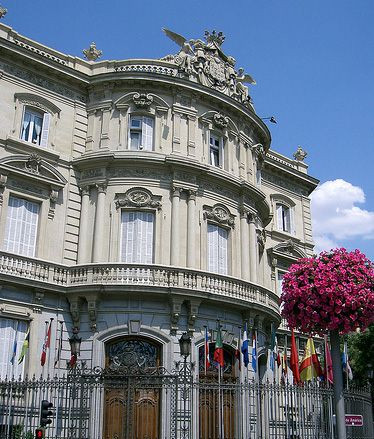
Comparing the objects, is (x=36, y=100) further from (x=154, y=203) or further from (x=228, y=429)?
(x=228, y=429)

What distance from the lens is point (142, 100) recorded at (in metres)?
26.1

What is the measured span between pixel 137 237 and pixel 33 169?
15.8 ft

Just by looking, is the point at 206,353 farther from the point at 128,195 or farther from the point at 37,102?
the point at 37,102

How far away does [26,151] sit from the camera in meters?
24.0

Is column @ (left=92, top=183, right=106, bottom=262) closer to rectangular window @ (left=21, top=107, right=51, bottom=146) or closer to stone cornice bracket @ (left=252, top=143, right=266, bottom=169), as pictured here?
rectangular window @ (left=21, top=107, right=51, bottom=146)

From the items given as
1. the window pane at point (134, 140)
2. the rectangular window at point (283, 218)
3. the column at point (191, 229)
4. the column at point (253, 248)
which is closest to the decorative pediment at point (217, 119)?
→ the window pane at point (134, 140)

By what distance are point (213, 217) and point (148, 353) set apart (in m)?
6.41

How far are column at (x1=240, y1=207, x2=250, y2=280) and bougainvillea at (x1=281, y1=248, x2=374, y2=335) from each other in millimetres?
9438

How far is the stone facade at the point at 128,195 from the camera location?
2255cm

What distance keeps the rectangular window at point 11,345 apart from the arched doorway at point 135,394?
10.1 feet

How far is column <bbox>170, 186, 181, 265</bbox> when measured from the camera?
24.2 m

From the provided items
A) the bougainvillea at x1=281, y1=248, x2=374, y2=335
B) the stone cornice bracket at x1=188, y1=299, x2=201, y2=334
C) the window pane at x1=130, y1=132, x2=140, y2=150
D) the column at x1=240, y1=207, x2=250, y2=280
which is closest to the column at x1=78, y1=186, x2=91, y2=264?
the window pane at x1=130, y1=132, x2=140, y2=150

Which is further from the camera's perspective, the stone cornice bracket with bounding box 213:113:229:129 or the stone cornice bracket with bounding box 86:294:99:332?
the stone cornice bracket with bounding box 213:113:229:129

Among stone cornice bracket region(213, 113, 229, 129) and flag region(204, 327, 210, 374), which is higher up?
stone cornice bracket region(213, 113, 229, 129)
